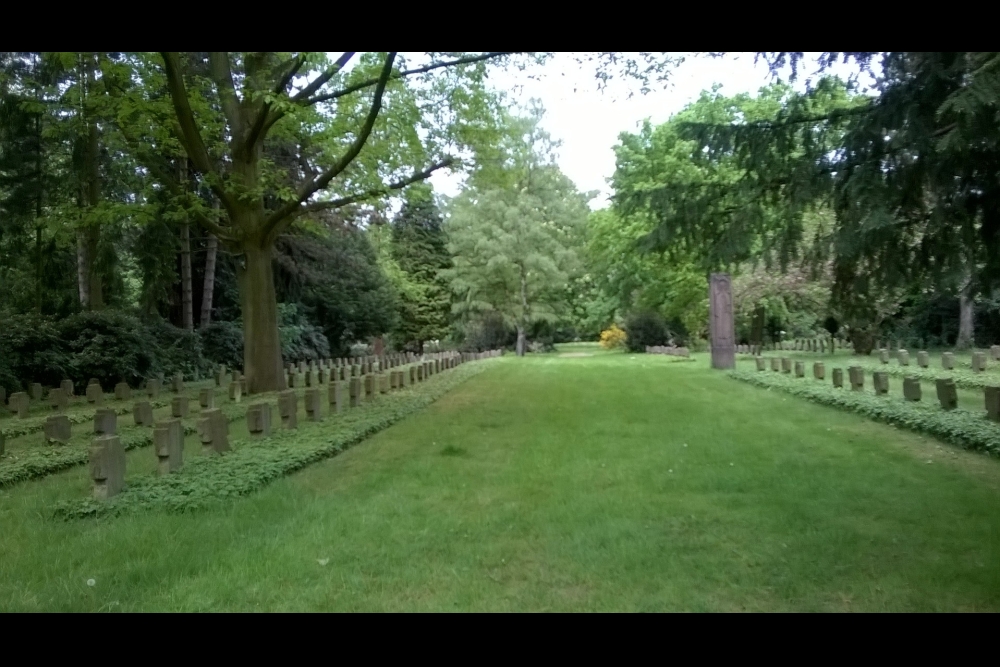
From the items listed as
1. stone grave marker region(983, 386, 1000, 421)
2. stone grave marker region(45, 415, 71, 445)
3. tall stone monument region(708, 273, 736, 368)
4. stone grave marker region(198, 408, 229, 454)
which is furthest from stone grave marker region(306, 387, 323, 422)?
tall stone monument region(708, 273, 736, 368)

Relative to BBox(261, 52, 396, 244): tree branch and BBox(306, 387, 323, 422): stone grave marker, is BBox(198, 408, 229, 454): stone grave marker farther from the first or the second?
BBox(261, 52, 396, 244): tree branch

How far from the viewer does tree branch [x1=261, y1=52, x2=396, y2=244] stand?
43.3ft

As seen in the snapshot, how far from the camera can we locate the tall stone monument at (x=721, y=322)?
79.5 feet

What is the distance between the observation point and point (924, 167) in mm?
7508

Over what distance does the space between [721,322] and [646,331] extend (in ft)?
59.6

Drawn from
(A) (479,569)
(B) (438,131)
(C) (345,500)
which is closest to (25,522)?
(C) (345,500)

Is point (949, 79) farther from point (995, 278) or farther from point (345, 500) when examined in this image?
point (345, 500)

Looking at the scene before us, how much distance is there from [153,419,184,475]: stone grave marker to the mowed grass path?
1.04 metres

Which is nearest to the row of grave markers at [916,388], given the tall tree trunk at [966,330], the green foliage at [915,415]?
the green foliage at [915,415]

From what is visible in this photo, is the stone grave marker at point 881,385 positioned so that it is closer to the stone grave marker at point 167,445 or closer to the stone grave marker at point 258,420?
the stone grave marker at point 258,420

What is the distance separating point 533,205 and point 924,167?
3376cm

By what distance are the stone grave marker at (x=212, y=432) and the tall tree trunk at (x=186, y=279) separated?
603 inches

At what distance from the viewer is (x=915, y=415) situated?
1054cm

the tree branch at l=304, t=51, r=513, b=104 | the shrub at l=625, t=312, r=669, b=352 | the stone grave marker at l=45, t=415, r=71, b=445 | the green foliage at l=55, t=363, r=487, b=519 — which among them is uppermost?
the tree branch at l=304, t=51, r=513, b=104
